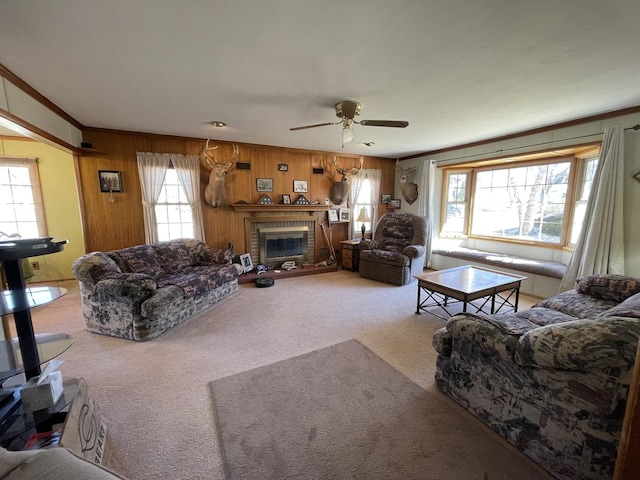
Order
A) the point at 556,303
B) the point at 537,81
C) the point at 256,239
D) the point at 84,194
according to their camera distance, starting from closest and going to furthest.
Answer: the point at 537,81, the point at 556,303, the point at 84,194, the point at 256,239

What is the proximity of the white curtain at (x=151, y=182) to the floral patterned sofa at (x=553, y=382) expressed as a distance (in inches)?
173

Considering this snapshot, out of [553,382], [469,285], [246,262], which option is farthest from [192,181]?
[553,382]

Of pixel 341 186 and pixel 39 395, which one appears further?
pixel 341 186

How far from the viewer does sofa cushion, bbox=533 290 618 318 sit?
2.18m

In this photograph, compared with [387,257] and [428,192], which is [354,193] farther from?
[387,257]

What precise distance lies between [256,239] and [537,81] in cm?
434

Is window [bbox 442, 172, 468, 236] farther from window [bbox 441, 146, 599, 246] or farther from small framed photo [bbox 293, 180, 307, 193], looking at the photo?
small framed photo [bbox 293, 180, 307, 193]

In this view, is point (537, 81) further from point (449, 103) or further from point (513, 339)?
point (513, 339)

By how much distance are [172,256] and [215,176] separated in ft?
5.03

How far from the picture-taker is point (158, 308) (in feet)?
8.50

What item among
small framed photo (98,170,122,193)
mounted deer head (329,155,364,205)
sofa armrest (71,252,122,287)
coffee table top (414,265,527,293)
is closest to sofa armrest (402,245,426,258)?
coffee table top (414,265,527,293)

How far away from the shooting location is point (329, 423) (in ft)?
5.29

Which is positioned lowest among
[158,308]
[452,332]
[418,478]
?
[418,478]

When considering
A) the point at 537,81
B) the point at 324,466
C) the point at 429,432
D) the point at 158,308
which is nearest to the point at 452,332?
the point at 429,432
